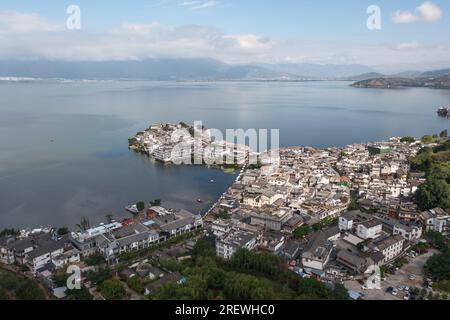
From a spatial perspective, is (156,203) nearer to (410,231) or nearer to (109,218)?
(109,218)

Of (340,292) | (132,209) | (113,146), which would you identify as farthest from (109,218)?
(113,146)

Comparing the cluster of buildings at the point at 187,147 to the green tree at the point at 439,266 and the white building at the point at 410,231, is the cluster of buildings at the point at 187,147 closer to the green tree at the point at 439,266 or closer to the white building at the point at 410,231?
the white building at the point at 410,231

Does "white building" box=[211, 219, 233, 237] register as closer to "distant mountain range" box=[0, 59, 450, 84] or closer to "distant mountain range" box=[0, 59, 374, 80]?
"distant mountain range" box=[0, 59, 450, 84]

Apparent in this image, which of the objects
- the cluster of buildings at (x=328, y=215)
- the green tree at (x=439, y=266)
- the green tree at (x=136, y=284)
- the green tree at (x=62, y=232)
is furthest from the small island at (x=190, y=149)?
the green tree at (x=439, y=266)
